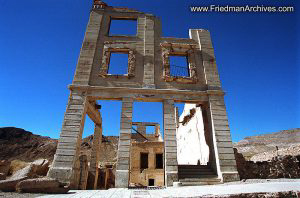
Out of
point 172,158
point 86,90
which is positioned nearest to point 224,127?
point 172,158

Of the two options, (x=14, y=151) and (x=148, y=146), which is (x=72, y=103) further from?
(x=14, y=151)

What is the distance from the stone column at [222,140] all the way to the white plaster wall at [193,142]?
1562mm

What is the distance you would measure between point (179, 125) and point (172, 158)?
31.1 ft

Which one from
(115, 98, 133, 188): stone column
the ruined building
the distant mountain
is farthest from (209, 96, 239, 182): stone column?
the distant mountain

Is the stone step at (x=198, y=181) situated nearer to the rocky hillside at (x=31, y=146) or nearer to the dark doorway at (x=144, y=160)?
the dark doorway at (x=144, y=160)

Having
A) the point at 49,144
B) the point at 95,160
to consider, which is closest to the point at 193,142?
the point at 95,160

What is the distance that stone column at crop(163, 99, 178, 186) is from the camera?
8.33 metres

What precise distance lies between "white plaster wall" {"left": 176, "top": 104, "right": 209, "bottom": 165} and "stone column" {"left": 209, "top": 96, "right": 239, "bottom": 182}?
61.5 inches

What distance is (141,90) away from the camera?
1027 cm

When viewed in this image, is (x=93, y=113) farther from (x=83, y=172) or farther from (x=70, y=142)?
(x=83, y=172)

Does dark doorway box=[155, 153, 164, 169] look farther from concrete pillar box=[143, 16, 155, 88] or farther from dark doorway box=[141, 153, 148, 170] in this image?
concrete pillar box=[143, 16, 155, 88]

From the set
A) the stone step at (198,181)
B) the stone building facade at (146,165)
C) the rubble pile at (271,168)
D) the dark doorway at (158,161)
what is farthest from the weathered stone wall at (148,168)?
the stone step at (198,181)

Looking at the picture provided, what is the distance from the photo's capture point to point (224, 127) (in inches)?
383

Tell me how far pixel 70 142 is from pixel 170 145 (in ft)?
16.5
